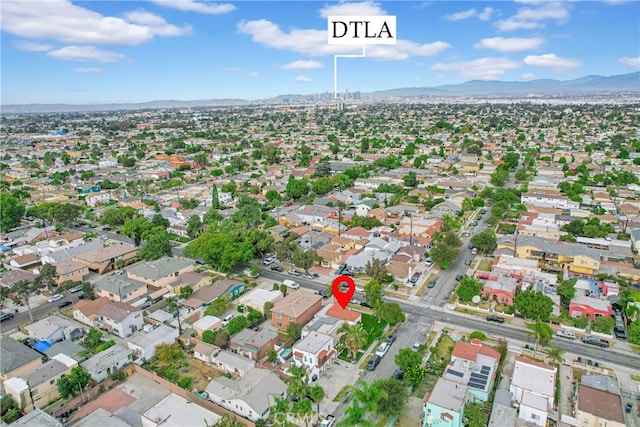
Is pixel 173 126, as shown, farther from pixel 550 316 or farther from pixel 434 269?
pixel 550 316

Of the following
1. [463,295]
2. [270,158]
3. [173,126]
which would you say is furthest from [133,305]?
[173,126]

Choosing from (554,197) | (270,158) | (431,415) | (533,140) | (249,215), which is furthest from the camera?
(533,140)

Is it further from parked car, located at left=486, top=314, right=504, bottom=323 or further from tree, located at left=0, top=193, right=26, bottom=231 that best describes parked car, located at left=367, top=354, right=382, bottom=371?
tree, located at left=0, top=193, right=26, bottom=231

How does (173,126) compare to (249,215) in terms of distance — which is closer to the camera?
(249,215)

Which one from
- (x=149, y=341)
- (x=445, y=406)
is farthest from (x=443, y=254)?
(x=149, y=341)

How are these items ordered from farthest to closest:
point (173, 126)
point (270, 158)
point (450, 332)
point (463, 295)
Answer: point (173, 126)
point (270, 158)
point (463, 295)
point (450, 332)

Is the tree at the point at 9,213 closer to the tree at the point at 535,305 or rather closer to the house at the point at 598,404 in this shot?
the tree at the point at 535,305

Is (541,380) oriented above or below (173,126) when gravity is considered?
below

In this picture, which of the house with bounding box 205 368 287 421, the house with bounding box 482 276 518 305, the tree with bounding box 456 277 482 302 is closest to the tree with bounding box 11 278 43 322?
the house with bounding box 205 368 287 421
